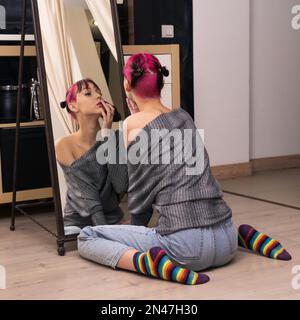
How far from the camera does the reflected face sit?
3.02m

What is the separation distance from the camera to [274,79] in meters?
5.20

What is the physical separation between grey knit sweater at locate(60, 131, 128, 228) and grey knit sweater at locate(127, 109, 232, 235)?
40cm

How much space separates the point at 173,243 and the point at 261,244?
50 cm

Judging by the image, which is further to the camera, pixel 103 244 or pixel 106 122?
pixel 106 122

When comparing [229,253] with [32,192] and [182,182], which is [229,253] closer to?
[182,182]

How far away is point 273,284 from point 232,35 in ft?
9.00

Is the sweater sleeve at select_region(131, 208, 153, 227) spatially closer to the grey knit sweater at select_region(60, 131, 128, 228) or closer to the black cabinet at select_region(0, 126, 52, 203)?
the grey knit sweater at select_region(60, 131, 128, 228)

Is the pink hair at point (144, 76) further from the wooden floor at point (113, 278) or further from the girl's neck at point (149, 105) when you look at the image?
the wooden floor at point (113, 278)

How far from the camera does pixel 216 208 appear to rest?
8.48 ft

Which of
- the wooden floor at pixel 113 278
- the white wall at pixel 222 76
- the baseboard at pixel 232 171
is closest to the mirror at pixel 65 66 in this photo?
the wooden floor at pixel 113 278

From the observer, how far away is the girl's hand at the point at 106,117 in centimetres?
308

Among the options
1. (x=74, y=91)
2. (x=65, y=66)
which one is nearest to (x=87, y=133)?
(x=74, y=91)

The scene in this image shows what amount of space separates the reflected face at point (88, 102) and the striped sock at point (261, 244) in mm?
898
